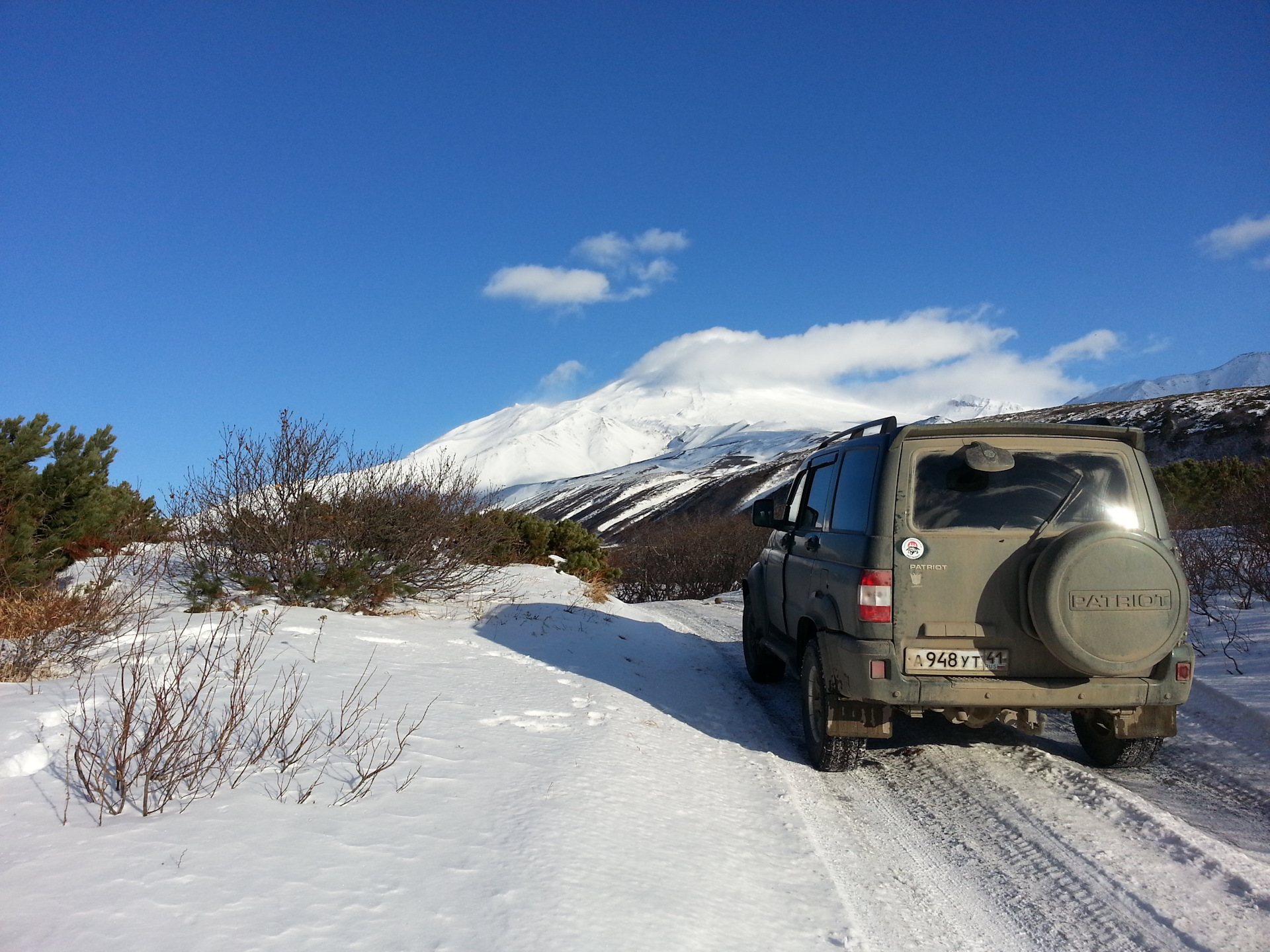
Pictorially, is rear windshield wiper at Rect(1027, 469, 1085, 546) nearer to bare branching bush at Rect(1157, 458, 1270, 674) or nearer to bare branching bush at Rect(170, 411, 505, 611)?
bare branching bush at Rect(1157, 458, 1270, 674)

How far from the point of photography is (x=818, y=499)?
20.4ft

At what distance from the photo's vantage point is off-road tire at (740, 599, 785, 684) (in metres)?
7.75

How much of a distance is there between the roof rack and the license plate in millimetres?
1381

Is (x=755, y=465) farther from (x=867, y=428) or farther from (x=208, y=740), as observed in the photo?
(x=208, y=740)

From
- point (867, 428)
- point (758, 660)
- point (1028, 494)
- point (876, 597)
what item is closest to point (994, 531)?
point (1028, 494)

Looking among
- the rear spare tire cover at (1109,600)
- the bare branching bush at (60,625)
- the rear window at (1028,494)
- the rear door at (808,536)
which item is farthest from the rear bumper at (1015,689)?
the bare branching bush at (60,625)

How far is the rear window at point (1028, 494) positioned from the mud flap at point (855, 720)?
1.20 m

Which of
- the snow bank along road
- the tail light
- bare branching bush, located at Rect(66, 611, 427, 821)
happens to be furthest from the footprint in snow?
the tail light

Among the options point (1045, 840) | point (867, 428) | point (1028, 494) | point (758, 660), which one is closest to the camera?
point (1045, 840)

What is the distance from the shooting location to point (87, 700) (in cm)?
452

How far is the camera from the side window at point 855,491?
4.88 metres

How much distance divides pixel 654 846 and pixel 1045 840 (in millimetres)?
2037

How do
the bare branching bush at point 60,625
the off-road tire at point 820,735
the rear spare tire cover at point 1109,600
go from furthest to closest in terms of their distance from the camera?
the bare branching bush at point 60,625, the off-road tire at point 820,735, the rear spare tire cover at point 1109,600

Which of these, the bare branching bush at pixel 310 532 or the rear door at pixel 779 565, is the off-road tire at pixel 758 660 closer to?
the rear door at pixel 779 565
